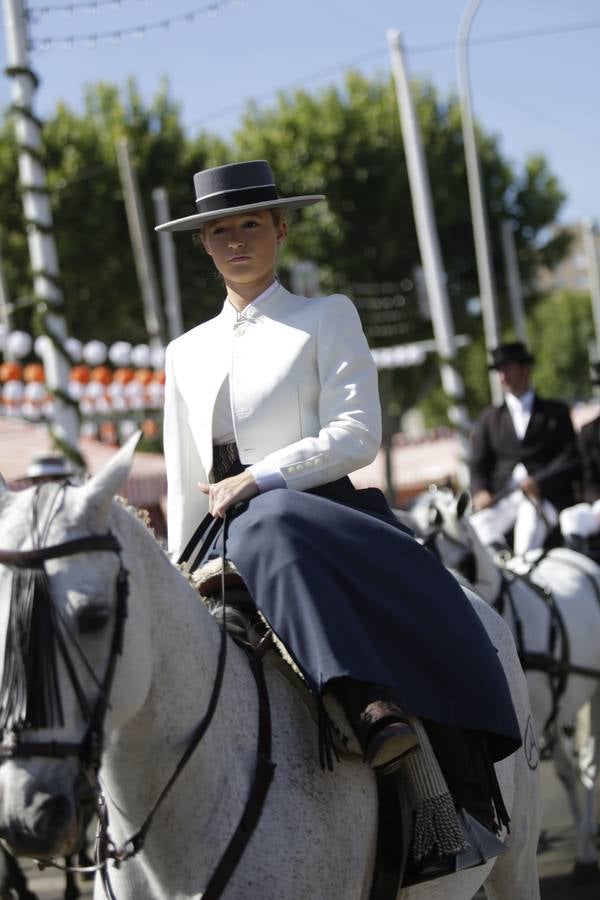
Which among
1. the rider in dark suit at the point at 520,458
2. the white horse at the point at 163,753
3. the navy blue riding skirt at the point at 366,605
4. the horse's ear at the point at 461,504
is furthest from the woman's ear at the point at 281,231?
the rider in dark suit at the point at 520,458

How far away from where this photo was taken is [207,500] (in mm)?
4164

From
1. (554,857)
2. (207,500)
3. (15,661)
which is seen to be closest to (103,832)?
(15,661)

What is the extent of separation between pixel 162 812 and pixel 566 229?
163ft

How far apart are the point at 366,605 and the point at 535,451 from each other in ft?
22.8

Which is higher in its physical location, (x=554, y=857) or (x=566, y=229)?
(x=566, y=229)

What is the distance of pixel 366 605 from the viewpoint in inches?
149

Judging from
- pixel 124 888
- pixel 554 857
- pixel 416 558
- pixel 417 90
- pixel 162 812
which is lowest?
pixel 554 857

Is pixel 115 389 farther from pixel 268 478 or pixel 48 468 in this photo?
pixel 268 478

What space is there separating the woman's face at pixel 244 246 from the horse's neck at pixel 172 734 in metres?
1.13

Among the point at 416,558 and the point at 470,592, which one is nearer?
the point at 416,558

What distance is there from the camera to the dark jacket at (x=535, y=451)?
34.2 ft

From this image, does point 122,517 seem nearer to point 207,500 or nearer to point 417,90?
point 207,500

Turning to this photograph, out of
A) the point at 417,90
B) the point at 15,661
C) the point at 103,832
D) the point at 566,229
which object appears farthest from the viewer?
the point at 566,229

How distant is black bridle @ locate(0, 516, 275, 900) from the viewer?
289 cm
